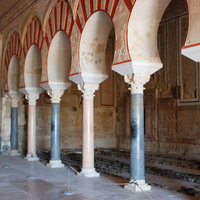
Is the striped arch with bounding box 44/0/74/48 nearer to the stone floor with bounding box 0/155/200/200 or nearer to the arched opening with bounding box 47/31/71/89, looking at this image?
the arched opening with bounding box 47/31/71/89

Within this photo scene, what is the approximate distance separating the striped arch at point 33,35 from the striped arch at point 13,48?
553 millimetres

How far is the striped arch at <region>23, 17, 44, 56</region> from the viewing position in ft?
28.0

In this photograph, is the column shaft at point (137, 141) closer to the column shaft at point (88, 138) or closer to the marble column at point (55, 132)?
the column shaft at point (88, 138)

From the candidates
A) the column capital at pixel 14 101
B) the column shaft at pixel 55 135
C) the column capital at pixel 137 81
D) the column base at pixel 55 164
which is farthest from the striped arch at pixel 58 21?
the column capital at pixel 14 101

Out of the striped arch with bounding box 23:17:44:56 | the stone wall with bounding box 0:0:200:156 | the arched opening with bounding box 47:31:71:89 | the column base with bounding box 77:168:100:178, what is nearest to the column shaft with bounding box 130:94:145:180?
the column base with bounding box 77:168:100:178

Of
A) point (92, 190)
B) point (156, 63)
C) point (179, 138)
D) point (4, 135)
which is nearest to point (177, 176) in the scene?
point (92, 190)

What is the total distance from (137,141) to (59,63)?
351cm

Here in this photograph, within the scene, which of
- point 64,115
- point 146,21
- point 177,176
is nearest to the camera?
point 146,21

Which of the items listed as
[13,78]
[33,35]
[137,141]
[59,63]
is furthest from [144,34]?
[13,78]

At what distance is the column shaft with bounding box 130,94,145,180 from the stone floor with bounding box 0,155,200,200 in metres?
0.33

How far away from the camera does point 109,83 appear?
1345cm

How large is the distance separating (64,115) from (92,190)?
7.70 metres

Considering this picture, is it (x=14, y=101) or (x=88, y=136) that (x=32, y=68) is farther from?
(x=88, y=136)

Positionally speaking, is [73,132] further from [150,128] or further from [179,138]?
[179,138]
